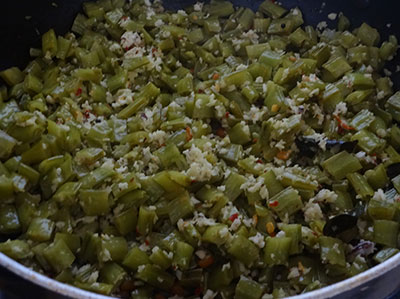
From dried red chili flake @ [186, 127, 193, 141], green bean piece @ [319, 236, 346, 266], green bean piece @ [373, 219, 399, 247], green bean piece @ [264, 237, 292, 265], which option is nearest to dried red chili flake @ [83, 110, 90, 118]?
dried red chili flake @ [186, 127, 193, 141]

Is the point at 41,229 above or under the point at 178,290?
above

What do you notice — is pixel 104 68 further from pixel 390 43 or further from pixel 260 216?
pixel 390 43

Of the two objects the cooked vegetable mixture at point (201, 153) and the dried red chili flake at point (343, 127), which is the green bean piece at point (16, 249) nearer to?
the cooked vegetable mixture at point (201, 153)

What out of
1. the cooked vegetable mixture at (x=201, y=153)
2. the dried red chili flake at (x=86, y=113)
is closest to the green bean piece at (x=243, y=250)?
the cooked vegetable mixture at (x=201, y=153)

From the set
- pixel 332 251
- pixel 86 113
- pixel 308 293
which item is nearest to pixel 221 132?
pixel 86 113

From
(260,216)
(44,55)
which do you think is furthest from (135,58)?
(260,216)

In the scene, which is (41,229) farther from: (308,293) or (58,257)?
(308,293)

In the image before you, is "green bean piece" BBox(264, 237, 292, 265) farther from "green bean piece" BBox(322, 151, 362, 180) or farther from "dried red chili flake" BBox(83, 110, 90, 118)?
"dried red chili flake" BBox(83, 110, 90, 118)

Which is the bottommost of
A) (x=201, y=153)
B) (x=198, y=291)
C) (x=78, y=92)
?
(x=198, y=291)
